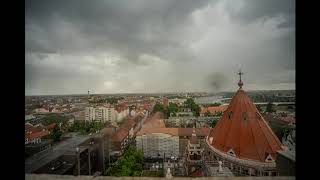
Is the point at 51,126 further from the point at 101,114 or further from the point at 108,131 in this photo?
the point at 108,131

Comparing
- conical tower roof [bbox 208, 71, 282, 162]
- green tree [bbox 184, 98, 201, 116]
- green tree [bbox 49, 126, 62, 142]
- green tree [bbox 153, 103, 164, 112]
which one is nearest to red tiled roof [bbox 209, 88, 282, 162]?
conical tower roof [bbox 208, 71, 282, 162]

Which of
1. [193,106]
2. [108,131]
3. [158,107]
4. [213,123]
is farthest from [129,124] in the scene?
[213,123]

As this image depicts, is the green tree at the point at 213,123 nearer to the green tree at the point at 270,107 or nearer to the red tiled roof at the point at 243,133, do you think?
the red tiled roof at the point at 243,133

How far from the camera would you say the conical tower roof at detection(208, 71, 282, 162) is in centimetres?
389

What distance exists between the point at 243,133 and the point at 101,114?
2348mm

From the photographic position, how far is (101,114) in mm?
3807

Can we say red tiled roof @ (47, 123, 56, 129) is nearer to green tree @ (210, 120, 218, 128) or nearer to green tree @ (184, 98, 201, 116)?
green tree @ (184, 98, 201, 116)

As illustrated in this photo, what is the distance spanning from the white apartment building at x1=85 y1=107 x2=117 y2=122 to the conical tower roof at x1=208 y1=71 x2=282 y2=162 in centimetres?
161

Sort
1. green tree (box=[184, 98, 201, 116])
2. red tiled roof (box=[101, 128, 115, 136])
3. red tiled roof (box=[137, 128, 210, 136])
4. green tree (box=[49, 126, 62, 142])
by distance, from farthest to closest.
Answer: red tiled roof (box=[137, 128, 210, 136]) < red tiled roof (box=[101, 128, 115, 136]) < green tree (box=[184, 98, 201, 116]) < green tree (box=[49, 126, 62, 142])
